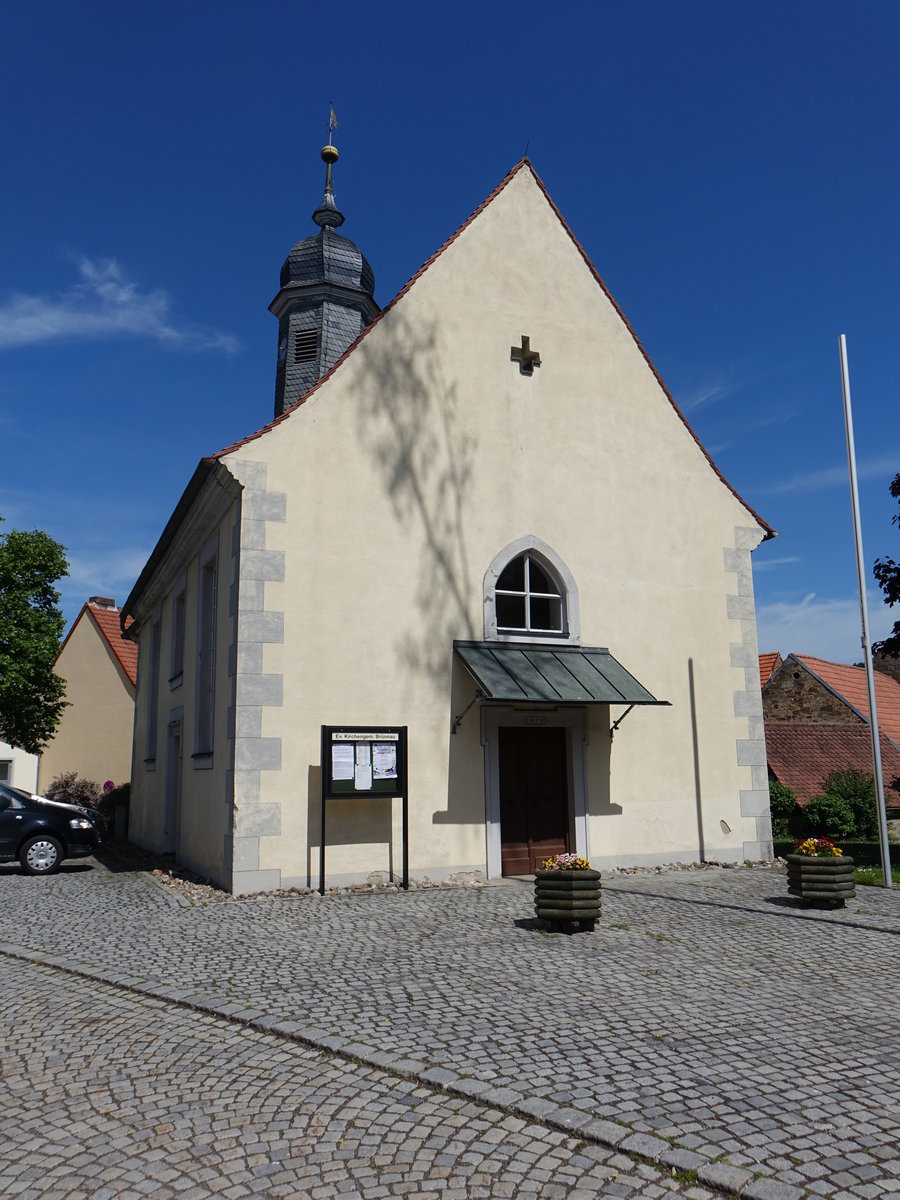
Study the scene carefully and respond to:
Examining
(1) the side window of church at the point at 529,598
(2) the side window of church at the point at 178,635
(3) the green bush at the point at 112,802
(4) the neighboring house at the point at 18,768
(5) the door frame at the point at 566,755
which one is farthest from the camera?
(4) the neighboring house at the point at 18,768

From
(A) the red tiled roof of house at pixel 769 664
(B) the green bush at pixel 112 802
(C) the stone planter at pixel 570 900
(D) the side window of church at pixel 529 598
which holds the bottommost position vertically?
(C) the stone planter at pixel 570 900

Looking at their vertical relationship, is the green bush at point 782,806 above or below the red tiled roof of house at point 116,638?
below

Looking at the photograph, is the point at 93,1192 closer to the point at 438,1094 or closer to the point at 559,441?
the point at 438,1094

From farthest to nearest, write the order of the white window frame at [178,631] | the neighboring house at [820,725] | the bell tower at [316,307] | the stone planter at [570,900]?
the neighboring house at [820,725] < the bell tower at [316,307] < the white window frame at [178,631] < the stone planter at [570,900]

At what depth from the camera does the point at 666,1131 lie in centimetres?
427

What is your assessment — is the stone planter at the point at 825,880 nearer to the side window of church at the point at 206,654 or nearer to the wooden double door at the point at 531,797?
the wooden double door at the point at 531,797

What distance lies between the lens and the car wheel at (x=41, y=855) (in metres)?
14.6

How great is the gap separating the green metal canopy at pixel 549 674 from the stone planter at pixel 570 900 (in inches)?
131

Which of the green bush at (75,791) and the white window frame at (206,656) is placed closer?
the white window frame at (206,656)

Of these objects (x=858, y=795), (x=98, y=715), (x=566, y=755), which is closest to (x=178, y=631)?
(x=566, y=755)

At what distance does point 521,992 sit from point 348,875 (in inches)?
A: 225

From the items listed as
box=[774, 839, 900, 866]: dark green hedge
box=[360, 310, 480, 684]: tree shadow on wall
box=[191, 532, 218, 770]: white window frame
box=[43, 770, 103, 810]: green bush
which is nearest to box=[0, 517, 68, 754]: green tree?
box=[43, 770, 103, 810]: green bush

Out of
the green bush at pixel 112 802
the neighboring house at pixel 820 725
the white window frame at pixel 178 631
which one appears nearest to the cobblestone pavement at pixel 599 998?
the white window frame at pixel 178 631

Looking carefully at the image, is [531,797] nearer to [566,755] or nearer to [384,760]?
[566,755]
